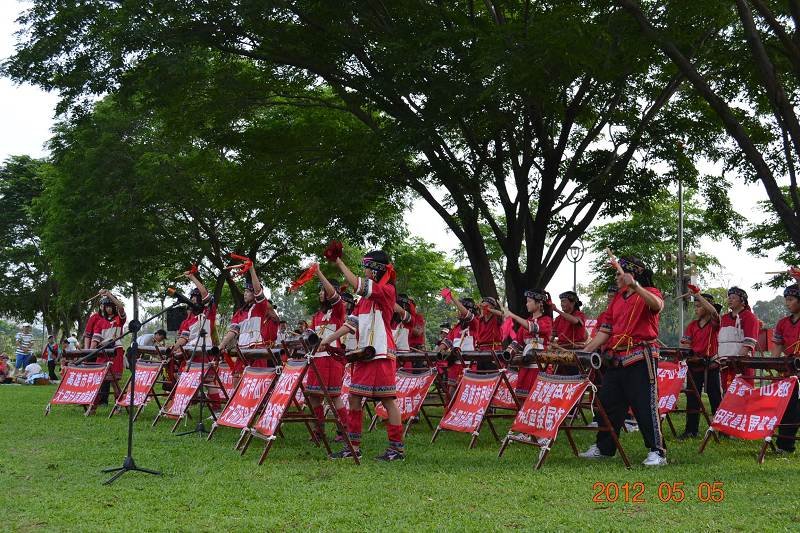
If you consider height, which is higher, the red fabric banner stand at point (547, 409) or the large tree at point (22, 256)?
the large tree at point (22, 256)

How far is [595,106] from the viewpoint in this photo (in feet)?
54.9

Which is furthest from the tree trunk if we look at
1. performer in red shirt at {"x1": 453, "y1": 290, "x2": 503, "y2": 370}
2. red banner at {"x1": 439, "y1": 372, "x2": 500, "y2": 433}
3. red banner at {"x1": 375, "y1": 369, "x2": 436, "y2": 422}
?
red banner at {"x1": 439, "y1": 372, "x2": 500, "y2": 433}

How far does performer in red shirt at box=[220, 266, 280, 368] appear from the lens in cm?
1167

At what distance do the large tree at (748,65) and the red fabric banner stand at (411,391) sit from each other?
493 centimetres

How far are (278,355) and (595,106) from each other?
376 inches

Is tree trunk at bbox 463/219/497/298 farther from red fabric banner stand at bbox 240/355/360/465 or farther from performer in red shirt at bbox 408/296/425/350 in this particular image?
red fabric banner stand at bbox 240/355/360/465

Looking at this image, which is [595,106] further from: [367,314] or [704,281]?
[704,281]

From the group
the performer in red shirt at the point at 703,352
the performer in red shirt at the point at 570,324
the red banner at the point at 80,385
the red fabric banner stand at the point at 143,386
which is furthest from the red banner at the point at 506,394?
the red banner at the point at 80,385

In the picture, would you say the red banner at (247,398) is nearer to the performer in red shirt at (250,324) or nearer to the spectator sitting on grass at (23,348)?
the performer in red shirt at (250,324)

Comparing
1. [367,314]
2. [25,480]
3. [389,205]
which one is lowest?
[25,480]

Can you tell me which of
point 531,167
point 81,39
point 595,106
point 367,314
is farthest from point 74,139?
point 367,314

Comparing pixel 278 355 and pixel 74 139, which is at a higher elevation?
pixel 74 139

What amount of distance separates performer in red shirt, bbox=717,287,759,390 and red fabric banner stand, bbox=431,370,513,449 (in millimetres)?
3071

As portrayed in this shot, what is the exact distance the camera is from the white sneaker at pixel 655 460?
26.3ft
